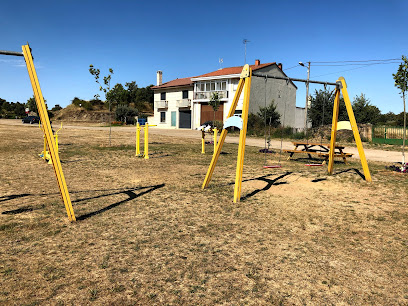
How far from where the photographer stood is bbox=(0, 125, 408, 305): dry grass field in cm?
271

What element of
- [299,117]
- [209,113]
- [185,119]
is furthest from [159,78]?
[299,117]

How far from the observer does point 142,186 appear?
681 centimetres

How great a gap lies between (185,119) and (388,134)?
1096 inches

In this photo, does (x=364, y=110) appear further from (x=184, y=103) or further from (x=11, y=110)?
(x=11, y=110)

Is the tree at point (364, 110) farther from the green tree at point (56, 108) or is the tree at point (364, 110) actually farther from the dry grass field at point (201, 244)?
the green tree at point (56, 108)

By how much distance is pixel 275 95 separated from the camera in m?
41.0

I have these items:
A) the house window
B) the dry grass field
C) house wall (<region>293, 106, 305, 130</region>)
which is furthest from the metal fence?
the house window

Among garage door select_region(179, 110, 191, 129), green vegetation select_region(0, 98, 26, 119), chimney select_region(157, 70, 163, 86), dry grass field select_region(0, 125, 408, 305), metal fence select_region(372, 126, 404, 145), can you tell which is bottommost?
dry grass field select_region(0, 125, 408, 305)

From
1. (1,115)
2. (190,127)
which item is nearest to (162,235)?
(190,127)

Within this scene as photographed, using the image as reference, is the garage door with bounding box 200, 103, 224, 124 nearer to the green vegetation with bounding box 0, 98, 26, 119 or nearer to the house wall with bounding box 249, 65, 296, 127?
the house wall with bounding box 249, 65, 296, 127

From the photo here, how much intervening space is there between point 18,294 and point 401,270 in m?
3.67

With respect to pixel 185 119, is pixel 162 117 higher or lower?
higher

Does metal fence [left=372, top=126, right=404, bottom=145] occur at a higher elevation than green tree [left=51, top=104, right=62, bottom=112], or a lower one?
lower

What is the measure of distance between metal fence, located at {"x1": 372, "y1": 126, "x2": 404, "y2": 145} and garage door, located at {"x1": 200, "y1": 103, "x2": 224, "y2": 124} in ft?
63.3
